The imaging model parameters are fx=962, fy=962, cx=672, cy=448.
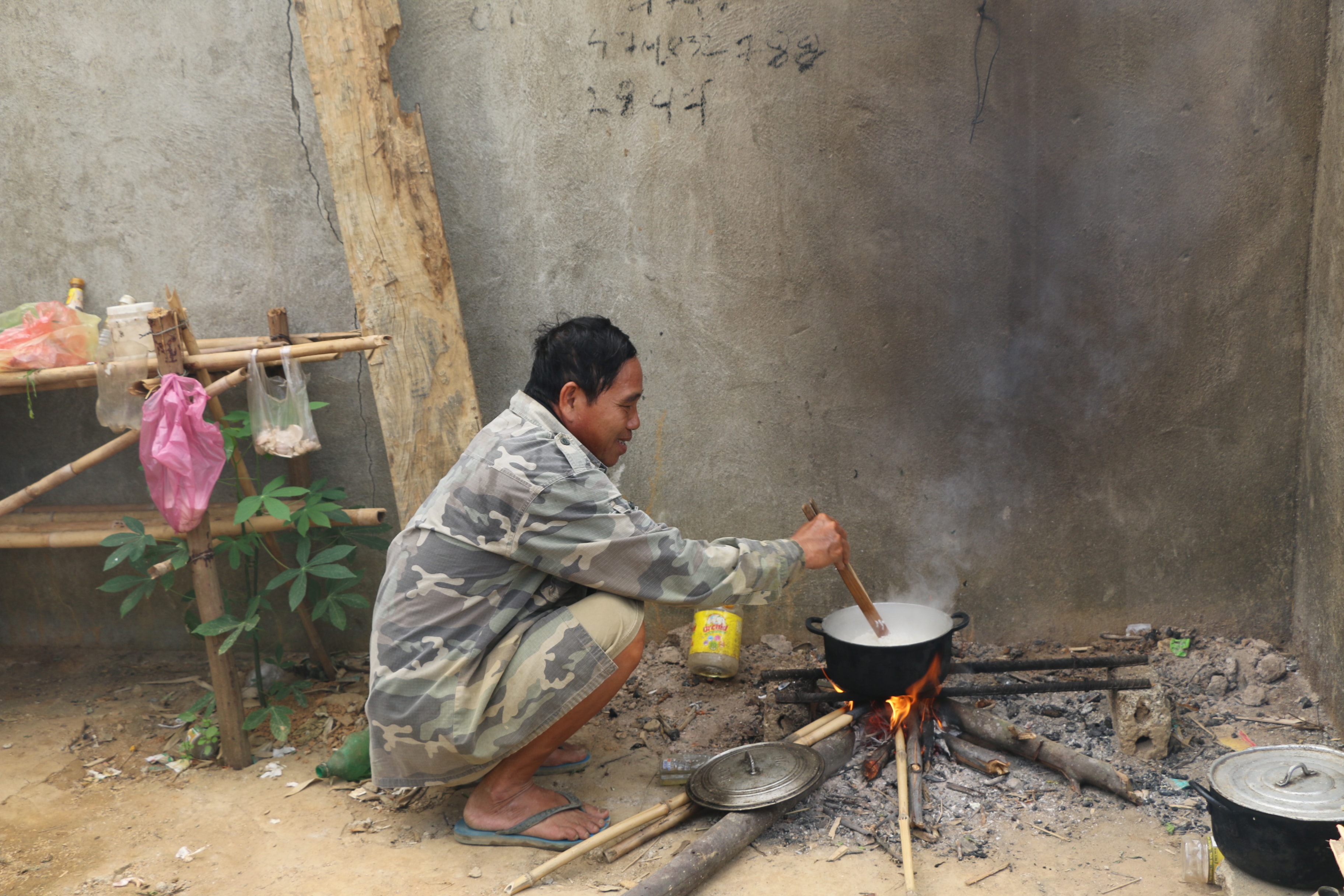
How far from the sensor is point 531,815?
319 centimetres

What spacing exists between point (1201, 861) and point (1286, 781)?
413 mm

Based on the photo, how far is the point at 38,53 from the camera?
14.1 feet

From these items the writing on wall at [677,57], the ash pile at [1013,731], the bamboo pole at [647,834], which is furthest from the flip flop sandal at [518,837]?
the writing on wall at [677,57]

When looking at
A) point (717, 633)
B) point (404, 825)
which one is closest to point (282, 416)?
point (404, 825)

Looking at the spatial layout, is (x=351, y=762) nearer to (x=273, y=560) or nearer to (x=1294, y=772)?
(x=273, y=560)

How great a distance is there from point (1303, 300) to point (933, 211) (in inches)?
57.6

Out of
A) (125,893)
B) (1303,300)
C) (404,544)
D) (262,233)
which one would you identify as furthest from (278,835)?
(1303,300)

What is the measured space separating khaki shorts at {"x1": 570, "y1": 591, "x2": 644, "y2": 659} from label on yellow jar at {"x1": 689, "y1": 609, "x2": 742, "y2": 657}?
2.91ft

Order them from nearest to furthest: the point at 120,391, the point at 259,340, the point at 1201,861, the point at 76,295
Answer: the point at 1201,861 → the point at 120,391 → the point at 259,340 → the point at 76,295

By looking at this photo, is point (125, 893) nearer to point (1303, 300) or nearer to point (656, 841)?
point (656, 841)

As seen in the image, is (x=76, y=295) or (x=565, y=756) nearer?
(x=565, y=756)

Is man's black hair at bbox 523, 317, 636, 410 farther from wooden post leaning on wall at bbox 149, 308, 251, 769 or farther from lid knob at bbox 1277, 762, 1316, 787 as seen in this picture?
lid knob at bbox 1277, 762, 1316, 787

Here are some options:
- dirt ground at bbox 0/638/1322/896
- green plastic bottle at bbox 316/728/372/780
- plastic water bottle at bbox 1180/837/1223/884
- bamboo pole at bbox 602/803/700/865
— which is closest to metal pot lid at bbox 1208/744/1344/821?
plastic water bottle at bbox 1180/837/1223/884

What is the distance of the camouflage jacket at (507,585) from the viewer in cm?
294
